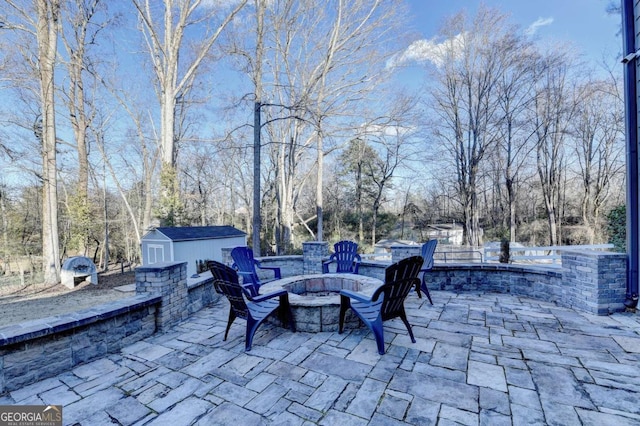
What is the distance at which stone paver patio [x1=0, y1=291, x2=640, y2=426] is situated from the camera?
1677mm

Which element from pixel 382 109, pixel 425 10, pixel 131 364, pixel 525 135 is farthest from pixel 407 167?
pixel 131 364

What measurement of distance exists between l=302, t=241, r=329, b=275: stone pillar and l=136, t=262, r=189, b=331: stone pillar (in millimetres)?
2925

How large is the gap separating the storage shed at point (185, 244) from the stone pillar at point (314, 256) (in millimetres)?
4311

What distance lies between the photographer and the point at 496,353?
242 cm

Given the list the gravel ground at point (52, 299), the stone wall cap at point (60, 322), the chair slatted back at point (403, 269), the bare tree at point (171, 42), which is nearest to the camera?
the stone wall cap at point (60, 322)

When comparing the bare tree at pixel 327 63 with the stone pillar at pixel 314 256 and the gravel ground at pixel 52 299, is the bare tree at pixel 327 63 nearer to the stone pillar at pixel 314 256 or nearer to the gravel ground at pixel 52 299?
the stone pillar at pixel 314 256

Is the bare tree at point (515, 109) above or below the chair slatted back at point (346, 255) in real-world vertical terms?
above

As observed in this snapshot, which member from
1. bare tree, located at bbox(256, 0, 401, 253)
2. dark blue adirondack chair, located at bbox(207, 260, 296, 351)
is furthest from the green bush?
bare tree, located at bbox(256, 0, 401, 253)

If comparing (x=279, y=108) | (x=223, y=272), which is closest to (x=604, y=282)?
(x=223, y=272)

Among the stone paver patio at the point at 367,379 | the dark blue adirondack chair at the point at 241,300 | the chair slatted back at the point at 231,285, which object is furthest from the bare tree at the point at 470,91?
the chair slatted back at the point at 231,285

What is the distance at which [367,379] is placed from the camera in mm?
2047

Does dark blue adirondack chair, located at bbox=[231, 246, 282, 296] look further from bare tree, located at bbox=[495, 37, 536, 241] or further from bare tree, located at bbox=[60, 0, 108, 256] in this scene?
bare tree, located at bbox=[495, 37, 536, 241]

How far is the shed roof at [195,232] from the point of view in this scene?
8.83m

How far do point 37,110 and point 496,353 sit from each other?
14935mm
